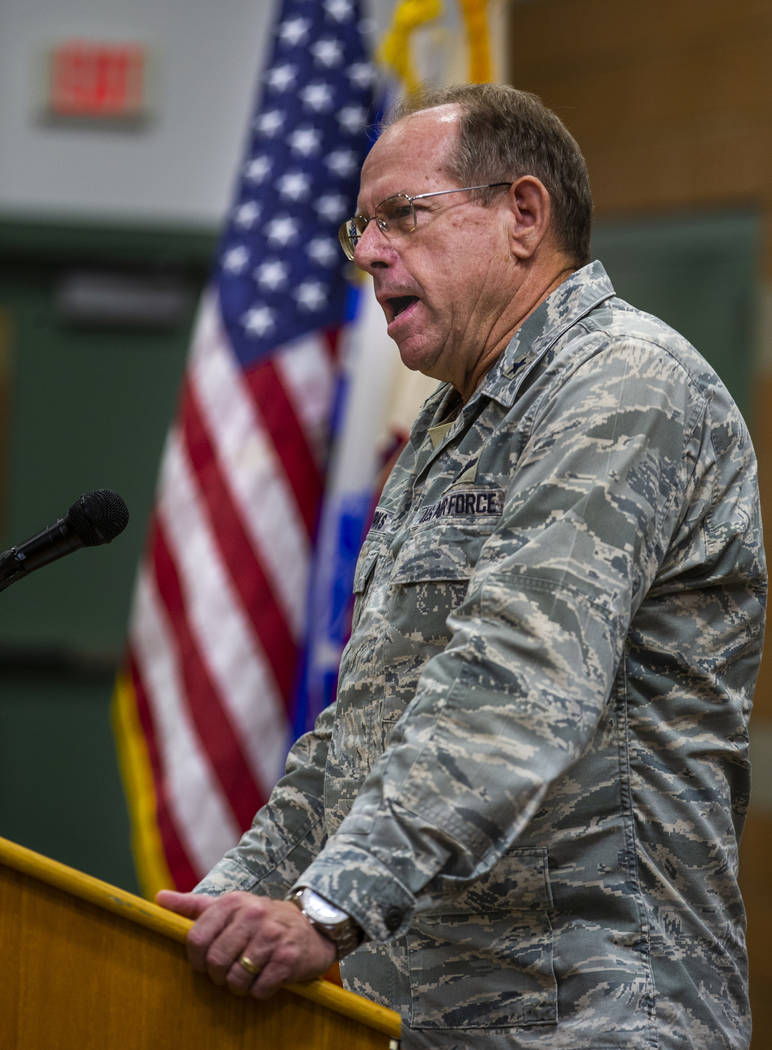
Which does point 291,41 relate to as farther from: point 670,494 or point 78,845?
point 78,845

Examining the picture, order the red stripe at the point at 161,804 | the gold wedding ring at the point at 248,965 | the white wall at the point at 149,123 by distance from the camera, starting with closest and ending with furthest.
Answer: the gold wedding ring at the point at 248,965 → the red stripe at the point at 161,804 → the white wall at the point at 149,123

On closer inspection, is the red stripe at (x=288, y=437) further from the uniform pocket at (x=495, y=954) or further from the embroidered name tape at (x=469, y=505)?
the uniform pocket at (x=495, y=954)

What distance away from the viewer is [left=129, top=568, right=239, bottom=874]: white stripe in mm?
2688

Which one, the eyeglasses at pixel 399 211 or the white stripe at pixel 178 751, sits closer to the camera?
the eyeglasses at pixel 399 211

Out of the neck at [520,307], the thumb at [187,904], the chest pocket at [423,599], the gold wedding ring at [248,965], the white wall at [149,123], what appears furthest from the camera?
the white wall at [149,123]

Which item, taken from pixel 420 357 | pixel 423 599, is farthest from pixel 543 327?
pixel 423 599

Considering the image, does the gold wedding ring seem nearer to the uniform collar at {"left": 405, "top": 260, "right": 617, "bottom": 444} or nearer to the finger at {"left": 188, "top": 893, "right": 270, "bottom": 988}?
the finger at {"left": 188, "top": 893, "right": 270, "bottom": 988}

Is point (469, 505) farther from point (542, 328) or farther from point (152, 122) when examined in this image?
Result: point (152, 122)

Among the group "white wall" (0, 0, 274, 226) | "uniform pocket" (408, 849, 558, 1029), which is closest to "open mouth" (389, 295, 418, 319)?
"uniform pocket" (408, 849, 558, 1029)

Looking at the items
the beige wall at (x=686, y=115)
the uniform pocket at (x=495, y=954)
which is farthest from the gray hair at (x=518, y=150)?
the beige wall at (x=686, y=115)

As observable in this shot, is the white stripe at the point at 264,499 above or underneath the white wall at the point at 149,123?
underneath

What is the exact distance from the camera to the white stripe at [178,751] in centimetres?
269

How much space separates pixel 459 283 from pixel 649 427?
0.31m

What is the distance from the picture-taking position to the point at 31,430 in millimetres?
4148
